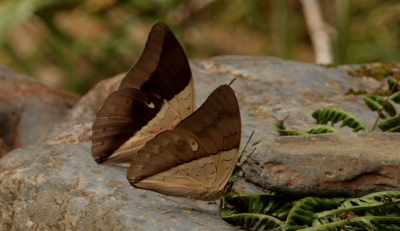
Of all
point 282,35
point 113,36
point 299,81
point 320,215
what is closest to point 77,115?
point 299,81

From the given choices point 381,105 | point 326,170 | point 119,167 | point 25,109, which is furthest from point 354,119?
point 25,109

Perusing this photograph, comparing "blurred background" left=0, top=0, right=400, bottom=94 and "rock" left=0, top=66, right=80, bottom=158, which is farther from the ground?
"rock" left=0, top=66, right=80, bottom=158

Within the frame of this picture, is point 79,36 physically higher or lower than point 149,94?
lower

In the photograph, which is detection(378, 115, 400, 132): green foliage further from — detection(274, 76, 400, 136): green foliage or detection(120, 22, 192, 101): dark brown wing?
detection(120, 22, 192, 101): dark brown wing

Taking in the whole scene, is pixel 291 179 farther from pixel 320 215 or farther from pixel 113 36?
pixel 113 36

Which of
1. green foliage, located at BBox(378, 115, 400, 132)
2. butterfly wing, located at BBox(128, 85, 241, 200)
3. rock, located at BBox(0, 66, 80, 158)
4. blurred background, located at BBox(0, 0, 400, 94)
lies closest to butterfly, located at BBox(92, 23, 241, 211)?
butterfly wing, located at BBox(128, 85, 241, 200)

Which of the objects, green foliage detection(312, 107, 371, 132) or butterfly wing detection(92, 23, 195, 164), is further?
green foliage detection(312, 107, 371, 132)
